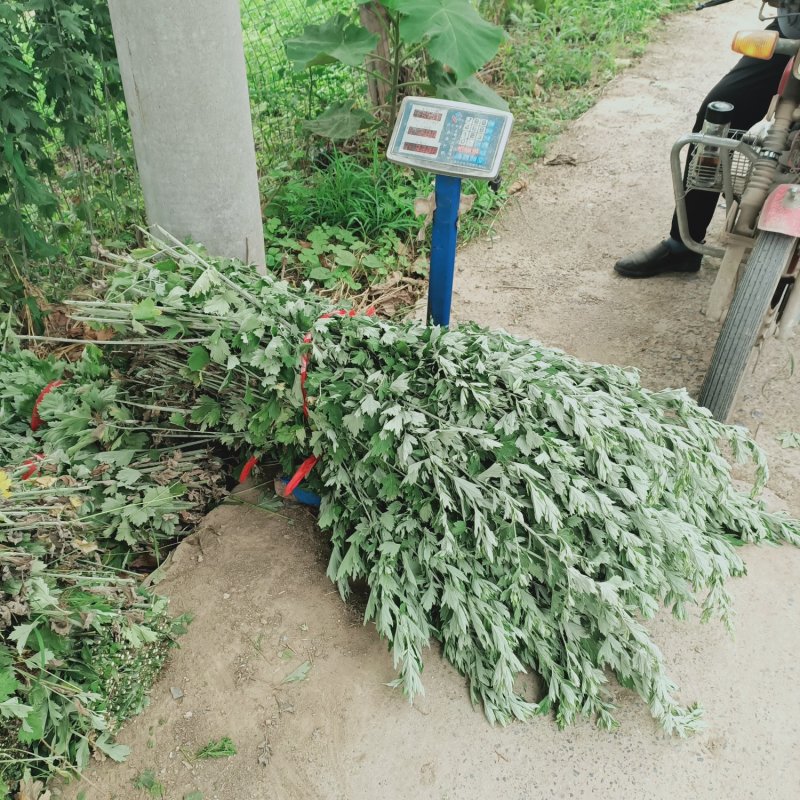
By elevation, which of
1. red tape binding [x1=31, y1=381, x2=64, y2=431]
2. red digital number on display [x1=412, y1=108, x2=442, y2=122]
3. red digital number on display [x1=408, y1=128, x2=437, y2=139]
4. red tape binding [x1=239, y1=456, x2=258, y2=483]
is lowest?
red tape binding [x1=239, y1=456, x2=258, y2=483]

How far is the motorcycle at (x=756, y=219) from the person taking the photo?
2760 millimetres

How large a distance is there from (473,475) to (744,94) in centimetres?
267

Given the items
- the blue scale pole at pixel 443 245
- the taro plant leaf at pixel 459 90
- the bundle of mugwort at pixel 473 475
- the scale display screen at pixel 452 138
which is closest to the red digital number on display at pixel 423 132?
the scale display screen at pixel 452 138

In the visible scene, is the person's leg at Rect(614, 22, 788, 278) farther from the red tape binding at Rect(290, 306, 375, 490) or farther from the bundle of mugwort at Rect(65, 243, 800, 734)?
the red tape binding at Rect(290, 306, 375, 490)

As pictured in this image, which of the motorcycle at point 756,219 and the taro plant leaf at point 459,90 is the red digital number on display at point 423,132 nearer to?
the motorcycle at point 756,219

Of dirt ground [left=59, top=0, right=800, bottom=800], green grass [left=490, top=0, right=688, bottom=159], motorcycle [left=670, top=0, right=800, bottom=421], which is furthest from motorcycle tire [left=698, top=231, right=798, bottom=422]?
green grass [left=490, top=0, right=688, bottom=159]

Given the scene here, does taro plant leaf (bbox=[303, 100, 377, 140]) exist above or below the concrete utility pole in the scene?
below

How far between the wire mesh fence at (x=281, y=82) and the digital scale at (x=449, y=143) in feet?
7.48

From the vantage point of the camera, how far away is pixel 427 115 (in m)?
2.46

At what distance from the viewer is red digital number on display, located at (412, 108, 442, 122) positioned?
2.45 metres

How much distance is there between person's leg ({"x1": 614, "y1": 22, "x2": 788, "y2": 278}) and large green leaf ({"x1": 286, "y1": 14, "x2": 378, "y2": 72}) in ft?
5.88

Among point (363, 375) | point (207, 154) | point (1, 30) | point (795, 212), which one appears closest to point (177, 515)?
point (363, 375)

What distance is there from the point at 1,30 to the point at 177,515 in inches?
76.6

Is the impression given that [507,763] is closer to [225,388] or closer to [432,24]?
[225,388]
